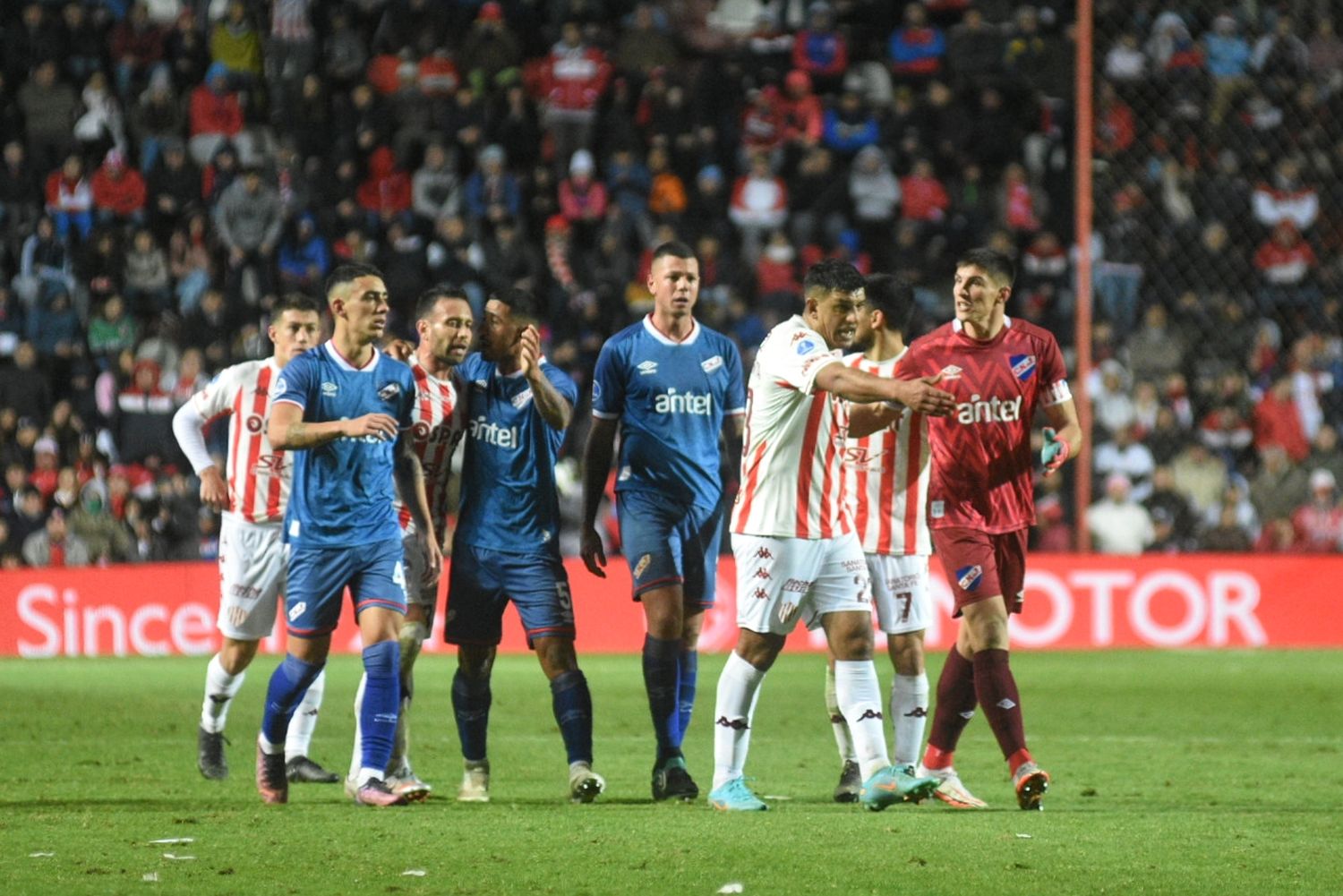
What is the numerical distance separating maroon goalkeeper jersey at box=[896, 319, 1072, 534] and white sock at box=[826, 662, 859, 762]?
101 centimetres

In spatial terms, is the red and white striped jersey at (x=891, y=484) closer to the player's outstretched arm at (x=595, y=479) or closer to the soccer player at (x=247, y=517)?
the player's outstretched arm at (x=595, y=479)

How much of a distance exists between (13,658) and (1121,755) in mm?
10549

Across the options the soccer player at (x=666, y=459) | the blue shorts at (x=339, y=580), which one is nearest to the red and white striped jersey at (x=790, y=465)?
the soccer player at (x=666, y=459)

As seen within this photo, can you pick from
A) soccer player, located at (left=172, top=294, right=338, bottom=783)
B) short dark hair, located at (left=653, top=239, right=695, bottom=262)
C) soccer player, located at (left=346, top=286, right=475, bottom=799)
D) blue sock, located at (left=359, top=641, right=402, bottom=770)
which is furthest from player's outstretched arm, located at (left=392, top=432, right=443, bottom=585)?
short dark hair, located at (left=653, top=239, right=695, bottom=262)

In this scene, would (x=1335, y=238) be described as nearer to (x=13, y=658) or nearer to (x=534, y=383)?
(x=13, y=658)

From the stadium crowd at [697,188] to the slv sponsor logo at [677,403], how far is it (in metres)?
10.2

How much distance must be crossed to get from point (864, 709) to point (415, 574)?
2266 millimetres

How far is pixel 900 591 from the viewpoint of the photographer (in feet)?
29.0

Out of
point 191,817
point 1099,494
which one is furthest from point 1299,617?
point 191,817

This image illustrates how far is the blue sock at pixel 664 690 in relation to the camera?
27.8 feet

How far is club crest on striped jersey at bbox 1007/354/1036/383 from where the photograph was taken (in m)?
8.45

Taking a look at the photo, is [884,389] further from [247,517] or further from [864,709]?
[247,517]

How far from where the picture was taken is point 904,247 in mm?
21375

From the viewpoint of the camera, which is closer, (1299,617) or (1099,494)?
(1299,617)
